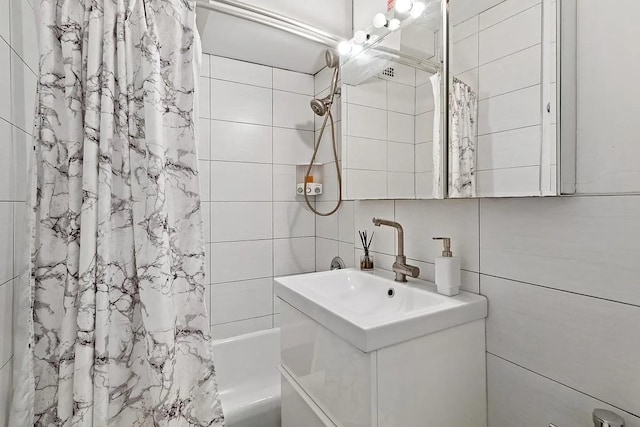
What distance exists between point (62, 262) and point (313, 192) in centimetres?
130

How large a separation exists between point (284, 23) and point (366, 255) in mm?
1170

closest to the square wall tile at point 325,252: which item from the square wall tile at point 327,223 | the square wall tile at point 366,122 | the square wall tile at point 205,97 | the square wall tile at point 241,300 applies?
the square wall tile at point 327,223

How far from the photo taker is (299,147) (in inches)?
82.2

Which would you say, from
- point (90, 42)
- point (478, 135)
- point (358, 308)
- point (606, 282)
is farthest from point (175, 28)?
point (606, 282)

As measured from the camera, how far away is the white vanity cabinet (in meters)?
0.80

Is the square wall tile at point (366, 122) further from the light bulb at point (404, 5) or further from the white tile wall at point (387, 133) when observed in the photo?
the light bulb at point (404, 5)

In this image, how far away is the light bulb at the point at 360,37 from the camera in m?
1.48

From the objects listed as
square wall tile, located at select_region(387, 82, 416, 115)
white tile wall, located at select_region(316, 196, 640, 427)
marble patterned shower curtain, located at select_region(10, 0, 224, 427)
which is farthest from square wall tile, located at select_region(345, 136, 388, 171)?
marble patterned shower curtain, located at select_region(10, 0, 224, 427)

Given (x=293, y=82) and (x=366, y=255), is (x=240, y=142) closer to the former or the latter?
(x=293, y=82)

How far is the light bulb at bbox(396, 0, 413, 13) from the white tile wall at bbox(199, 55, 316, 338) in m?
0.92

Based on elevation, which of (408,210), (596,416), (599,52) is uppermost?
(599,52)

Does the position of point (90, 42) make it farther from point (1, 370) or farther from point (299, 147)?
point (299, 147)

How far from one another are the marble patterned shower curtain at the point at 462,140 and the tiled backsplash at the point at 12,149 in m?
1.27

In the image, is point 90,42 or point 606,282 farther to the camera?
point 90,42
